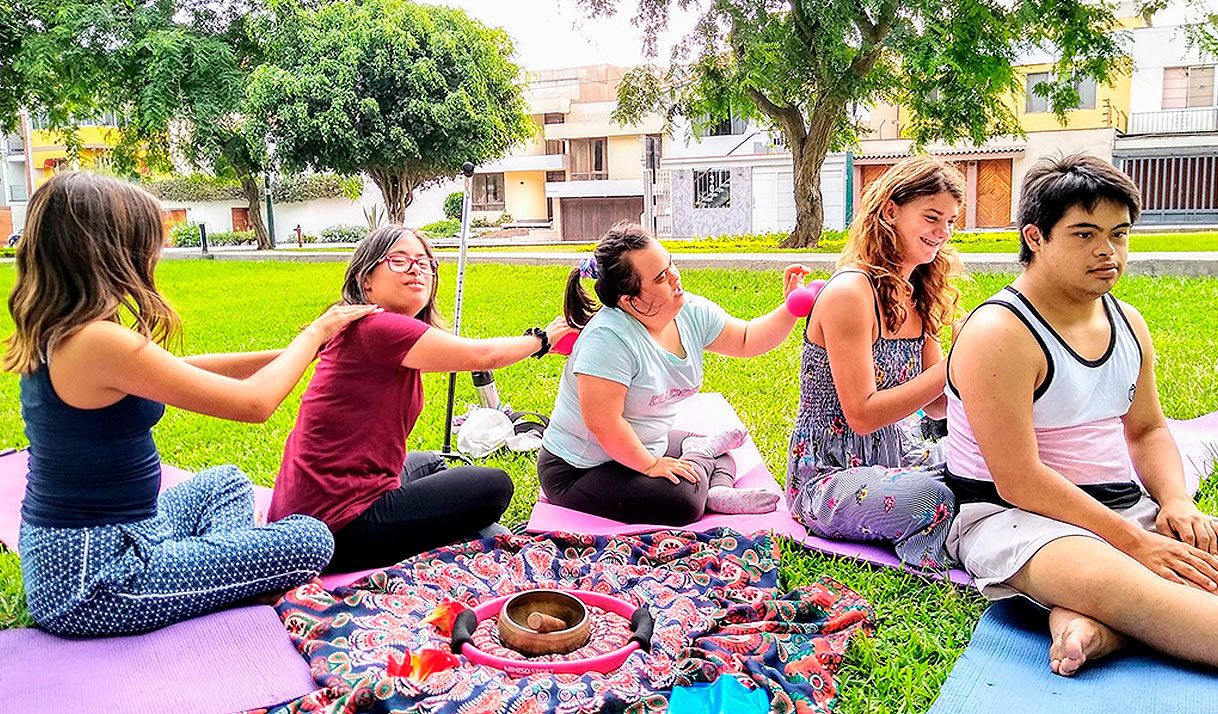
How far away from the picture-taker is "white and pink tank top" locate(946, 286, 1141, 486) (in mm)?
2463

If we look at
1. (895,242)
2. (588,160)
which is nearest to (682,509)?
(895,242)

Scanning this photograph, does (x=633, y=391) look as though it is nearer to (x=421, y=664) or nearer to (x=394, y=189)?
(x=421, y=664)

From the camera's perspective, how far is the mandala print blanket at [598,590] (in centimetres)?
217

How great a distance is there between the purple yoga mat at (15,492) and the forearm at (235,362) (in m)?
0.50

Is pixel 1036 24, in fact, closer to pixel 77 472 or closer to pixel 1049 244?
pixel 1049 244

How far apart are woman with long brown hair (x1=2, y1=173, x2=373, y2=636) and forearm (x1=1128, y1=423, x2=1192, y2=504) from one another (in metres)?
2.37

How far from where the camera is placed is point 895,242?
10.1 feet

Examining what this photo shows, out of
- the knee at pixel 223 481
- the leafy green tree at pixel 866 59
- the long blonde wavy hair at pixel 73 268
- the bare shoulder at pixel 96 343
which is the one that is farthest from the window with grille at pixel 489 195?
the bare shoulder at pixel 96 343

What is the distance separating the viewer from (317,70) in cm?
1570

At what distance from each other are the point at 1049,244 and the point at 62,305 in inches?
99.4

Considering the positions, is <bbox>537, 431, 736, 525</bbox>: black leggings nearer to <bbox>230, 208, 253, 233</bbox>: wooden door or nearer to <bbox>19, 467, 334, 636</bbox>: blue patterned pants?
<bbox>19, 467, 334, 636</bbox>: blue patterned pants

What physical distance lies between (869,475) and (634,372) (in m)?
0.85

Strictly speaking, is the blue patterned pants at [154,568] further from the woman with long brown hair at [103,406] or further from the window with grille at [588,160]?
the window with grille at [588,160]

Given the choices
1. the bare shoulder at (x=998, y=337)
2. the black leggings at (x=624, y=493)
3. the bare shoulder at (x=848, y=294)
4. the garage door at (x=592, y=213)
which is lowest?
the black leggings at (x=624, y=493)
